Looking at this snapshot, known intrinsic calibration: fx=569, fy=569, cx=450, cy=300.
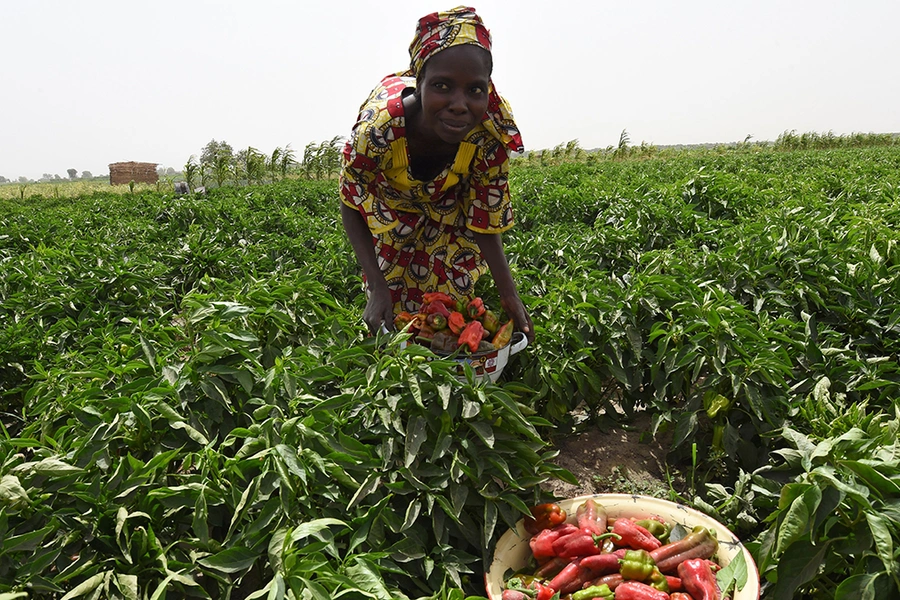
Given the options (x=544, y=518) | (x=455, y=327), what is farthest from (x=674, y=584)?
(x=455, y=327)

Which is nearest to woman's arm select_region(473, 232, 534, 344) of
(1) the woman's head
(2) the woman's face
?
(2) the woman's face

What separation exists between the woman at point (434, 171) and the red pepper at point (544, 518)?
85cm

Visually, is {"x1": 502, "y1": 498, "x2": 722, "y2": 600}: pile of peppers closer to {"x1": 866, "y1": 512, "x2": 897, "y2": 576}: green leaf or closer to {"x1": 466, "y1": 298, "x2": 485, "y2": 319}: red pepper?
{"x1": 866, "y1": 512, "x2": 897, "y2": 576}: green leaf

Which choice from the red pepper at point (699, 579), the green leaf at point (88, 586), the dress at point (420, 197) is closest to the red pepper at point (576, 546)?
the red pepper at point (699, 579)

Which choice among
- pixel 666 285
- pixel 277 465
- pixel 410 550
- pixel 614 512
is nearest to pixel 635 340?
pixel 666 285

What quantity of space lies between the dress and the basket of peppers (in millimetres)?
429

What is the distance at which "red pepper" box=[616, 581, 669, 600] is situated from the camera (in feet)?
5.14

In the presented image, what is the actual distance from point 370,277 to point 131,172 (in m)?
39.9

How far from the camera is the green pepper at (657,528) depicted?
183 cm

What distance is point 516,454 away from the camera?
1.91 metres

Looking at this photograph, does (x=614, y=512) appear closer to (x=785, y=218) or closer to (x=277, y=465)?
(x=277, y=465)

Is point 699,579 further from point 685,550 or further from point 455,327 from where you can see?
point 455,327

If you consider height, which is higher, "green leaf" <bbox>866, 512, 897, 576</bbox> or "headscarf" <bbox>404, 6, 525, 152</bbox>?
"headscarf" <bbox>404, 6, 525, 152</bbox>

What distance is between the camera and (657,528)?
1.85 meters
